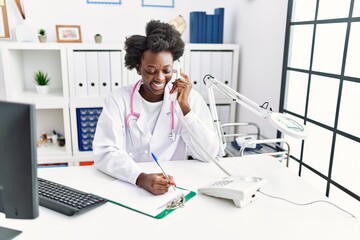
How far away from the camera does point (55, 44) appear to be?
229 centimetres

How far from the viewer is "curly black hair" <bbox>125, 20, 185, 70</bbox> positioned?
146cm

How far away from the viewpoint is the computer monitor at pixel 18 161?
0.65 m

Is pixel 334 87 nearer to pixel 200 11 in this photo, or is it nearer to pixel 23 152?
pixel 200 11

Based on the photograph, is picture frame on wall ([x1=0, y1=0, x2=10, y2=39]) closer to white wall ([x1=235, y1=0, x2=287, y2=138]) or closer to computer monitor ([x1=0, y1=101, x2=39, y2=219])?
white wall ([x1=235, y1=0, x2=287, y2=138])

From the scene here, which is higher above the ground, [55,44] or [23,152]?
[55,44]

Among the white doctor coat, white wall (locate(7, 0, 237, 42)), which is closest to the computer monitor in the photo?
the white doctor coat

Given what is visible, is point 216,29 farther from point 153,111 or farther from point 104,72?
point 153,111

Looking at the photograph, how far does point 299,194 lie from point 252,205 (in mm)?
211

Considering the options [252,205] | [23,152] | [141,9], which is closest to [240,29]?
[141,9]

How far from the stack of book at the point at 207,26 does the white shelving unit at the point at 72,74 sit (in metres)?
0.12

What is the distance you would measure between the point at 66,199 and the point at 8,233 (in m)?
0.20

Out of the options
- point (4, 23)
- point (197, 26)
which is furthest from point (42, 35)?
point (197, 26)

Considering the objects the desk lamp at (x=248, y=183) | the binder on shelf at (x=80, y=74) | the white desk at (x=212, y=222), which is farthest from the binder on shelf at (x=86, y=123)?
the desk lamp at (x=248, y=183)

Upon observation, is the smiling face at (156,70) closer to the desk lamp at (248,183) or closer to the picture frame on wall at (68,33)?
the desk lamp at (248,183)
